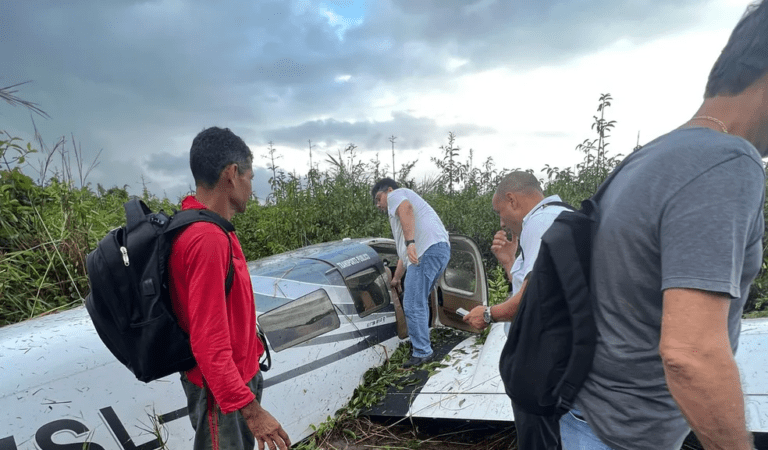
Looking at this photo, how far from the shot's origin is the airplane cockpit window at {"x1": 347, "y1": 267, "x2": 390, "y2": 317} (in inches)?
158

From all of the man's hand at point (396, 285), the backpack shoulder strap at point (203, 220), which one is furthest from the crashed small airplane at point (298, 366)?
the backpack shoulder strap at point (203, 220)

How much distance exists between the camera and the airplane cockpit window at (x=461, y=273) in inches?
213

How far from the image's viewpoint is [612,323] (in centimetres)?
112

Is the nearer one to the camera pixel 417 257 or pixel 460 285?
pixel 417 257

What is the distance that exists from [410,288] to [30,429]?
3.30 m

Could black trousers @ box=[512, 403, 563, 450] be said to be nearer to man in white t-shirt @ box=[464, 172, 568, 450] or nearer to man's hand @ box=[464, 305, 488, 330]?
man in white t-shirt @ box=[464, 172, 568, 450]

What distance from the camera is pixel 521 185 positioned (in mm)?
2754

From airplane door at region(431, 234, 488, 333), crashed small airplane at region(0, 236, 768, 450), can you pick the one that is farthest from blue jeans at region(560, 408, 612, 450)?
airplane door at region(431, 234, 488, 333)

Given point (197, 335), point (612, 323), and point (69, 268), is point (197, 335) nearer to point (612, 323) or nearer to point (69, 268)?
point (612, 323)

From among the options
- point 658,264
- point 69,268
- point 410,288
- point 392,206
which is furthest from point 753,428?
point 69,268

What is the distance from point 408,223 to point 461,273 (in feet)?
3.96

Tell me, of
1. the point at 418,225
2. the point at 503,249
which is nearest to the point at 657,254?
the point at 503,249

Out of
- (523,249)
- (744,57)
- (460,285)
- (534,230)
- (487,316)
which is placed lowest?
(460,285)

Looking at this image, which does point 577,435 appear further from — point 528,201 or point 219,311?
point 528,201
